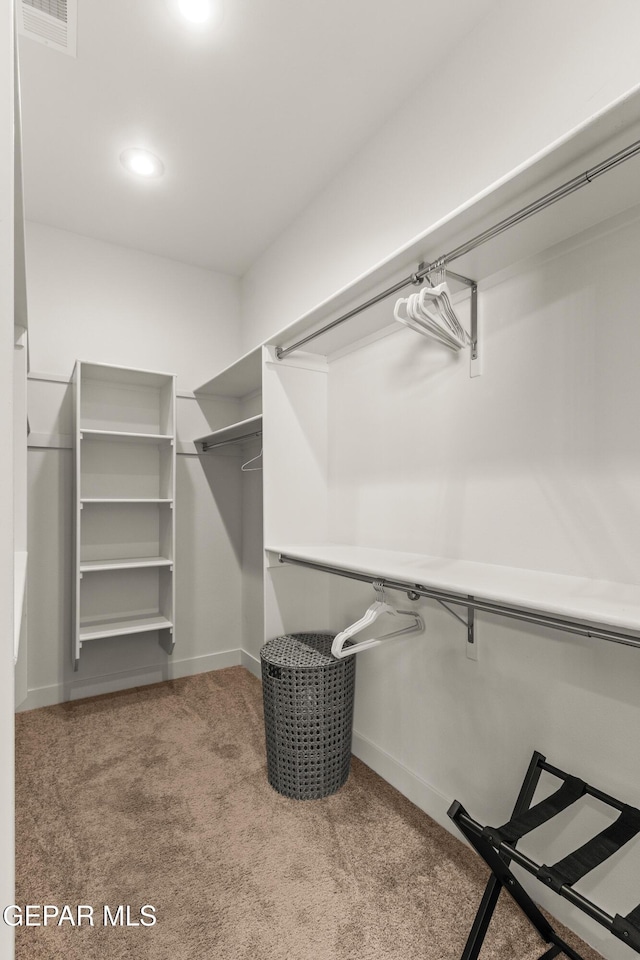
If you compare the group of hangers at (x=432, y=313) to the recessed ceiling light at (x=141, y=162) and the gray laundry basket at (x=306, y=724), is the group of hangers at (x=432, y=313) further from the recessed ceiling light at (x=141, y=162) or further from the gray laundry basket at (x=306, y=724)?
the recessed ceiling light at (x=141, y=162)

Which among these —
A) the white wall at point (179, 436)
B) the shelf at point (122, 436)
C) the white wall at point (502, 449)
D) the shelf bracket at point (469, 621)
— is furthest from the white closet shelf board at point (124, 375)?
the shelf bracket at point (469, 621)

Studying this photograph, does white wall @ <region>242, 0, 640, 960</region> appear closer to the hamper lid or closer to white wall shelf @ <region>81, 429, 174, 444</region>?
the hamper lid

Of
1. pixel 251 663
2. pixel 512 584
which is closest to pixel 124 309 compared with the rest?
pixel 251 663

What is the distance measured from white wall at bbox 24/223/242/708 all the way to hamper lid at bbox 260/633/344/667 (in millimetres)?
1278

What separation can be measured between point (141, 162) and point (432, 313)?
1824mm

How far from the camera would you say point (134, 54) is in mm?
1789

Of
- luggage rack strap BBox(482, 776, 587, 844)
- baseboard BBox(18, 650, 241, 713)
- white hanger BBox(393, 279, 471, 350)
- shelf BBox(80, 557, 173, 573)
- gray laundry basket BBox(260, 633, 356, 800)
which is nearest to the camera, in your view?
luggage rack strap BBox(482, 776, 587, 844)

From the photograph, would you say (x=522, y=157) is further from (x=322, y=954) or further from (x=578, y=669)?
(x=322, y=954)

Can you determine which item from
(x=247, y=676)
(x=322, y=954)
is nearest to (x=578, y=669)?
(x=322, y=954)

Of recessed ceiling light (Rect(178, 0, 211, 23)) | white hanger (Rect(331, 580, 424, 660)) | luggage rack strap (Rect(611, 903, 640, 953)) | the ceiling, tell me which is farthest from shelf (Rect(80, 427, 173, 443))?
luggage rack strap (Rect(611, 903, 640, 953))

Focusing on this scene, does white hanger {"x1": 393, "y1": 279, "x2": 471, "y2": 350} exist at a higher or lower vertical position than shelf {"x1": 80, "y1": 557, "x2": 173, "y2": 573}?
higher

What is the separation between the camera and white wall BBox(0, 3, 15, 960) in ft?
1.84

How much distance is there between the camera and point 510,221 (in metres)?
1.21

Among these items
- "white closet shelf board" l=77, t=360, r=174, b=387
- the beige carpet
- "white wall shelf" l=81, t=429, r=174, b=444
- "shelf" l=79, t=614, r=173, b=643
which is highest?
"white closet shelf board" l=77, t=360, r=174, b=387
